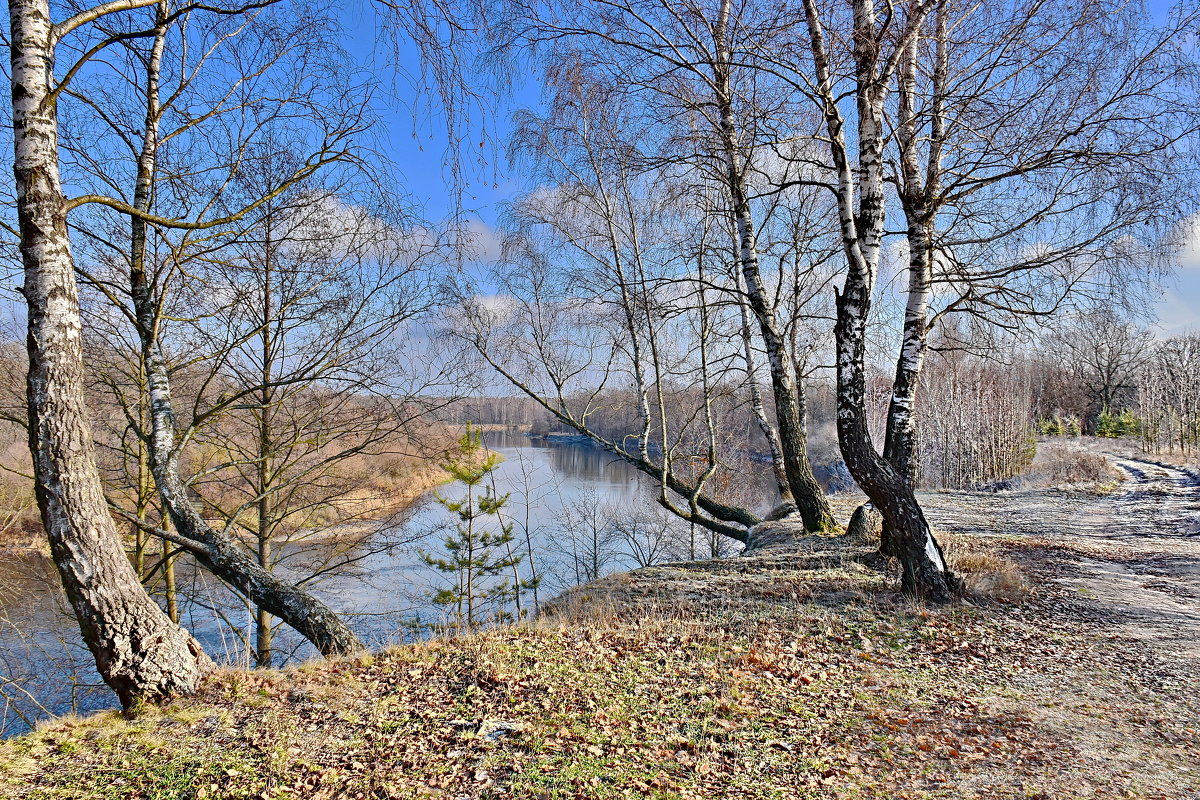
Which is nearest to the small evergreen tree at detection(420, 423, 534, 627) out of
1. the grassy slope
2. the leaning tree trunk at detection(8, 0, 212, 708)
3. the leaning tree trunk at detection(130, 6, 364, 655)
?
the leaning tree trunk at detection(130, 6, 364, 655)

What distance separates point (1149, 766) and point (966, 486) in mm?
17184

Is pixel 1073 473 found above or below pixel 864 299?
below

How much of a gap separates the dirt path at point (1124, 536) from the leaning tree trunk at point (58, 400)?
719 centimetres

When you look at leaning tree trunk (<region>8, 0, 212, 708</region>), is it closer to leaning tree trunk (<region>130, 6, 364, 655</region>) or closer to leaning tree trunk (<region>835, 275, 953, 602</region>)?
leaning tree trunk (<region>130, 6, 364, 655</region>)

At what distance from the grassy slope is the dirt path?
0.87 metres

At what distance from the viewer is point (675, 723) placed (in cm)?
312

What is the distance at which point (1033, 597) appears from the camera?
561 centimetres

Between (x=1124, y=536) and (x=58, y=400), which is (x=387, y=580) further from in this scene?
(x=1124, y=536)

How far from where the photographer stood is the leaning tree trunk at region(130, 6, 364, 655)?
14.0ft

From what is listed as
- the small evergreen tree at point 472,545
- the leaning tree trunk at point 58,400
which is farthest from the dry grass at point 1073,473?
the leaning tree trunk at point 58,400

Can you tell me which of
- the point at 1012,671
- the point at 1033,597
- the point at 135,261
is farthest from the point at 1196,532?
the point at 135,261

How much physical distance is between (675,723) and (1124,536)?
946cm

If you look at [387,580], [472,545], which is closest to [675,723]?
[472,545]

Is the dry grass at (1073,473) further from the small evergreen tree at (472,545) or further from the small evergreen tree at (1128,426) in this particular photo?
the small evergreen tree at (1128,426)
